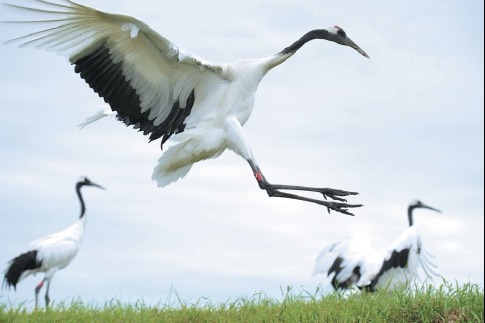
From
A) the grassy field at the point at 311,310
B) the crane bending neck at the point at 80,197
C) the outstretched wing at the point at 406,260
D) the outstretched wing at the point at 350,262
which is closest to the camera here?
the grassy field at the point at 311,310

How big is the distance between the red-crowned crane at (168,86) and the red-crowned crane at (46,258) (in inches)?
251

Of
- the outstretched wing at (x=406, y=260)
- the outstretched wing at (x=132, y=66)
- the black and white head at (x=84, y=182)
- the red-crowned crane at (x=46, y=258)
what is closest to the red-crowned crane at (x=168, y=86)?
the outstretched wing at (x=132, y=66)

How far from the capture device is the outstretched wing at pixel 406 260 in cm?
1071

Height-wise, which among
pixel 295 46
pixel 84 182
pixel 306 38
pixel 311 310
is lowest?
pixel 311 310

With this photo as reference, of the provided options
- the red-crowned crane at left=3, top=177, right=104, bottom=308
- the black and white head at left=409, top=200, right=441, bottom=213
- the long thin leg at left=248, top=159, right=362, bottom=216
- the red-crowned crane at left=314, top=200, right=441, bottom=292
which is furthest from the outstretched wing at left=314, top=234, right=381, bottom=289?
the red-crowned crane at left=3, top=177, right=104, bottom=308

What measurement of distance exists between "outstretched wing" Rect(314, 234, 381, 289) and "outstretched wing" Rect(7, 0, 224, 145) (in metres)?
4.61

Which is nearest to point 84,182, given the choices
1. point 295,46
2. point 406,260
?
point 406,260

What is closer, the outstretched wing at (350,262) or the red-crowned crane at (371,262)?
the red-crowned crane at (371,262)

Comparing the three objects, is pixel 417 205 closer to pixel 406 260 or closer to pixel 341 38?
pixel 406 260

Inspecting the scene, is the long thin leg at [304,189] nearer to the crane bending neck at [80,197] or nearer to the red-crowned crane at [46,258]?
the red-crowned crane at [46,258]

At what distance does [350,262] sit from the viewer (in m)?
11.6

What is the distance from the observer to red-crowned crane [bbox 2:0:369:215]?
23.0 ft

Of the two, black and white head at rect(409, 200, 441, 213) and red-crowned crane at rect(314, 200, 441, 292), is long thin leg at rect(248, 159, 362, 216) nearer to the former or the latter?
red-crowned crane at rect(314, 200, 441, 292)

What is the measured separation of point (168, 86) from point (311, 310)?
2385 millimetres
